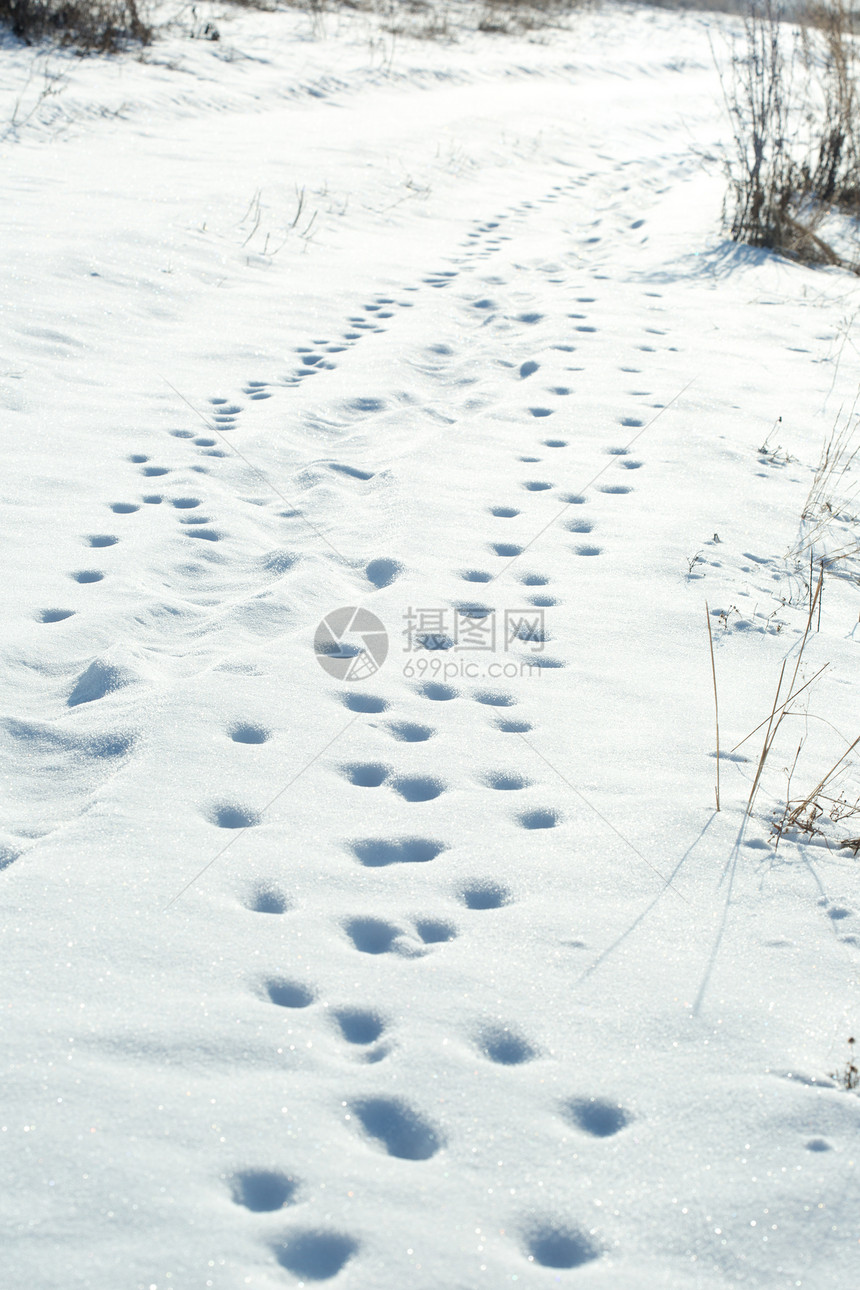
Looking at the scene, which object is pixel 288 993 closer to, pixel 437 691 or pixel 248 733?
pixel 248 733

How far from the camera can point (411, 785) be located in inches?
95.7

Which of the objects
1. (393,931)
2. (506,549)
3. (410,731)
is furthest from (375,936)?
(506,549)

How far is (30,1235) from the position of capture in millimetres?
1406

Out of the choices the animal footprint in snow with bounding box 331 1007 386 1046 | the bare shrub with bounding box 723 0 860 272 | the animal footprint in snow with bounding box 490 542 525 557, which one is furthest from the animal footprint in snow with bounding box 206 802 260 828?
the bare shrub with bounding box 723 0 860 272

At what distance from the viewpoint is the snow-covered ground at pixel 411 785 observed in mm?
1507

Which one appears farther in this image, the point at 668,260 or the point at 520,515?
the point at 668,260

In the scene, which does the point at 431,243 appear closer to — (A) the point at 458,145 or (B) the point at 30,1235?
(A) the point at 458,145

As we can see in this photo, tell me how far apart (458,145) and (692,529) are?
8.04 meters

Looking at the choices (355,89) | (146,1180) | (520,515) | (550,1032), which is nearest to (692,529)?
(520,515)

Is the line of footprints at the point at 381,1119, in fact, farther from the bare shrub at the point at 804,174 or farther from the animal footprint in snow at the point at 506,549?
the bare shrub at the point at 804,174

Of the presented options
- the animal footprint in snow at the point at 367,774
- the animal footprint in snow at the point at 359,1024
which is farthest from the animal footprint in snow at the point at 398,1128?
the animal footprint in snow at the point at 367,774

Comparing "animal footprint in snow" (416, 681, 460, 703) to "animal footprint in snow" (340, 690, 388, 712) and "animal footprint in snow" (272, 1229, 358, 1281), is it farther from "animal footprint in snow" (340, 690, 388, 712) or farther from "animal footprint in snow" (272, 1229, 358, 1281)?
"animal footprint in snow" (272, 1229, 358, 1281)

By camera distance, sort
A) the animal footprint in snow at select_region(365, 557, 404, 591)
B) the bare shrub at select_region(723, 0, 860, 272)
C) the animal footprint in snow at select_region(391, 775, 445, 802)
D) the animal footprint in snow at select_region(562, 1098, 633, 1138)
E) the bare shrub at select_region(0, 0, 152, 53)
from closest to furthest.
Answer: the animal footprint in snow at select_region(562, 1098, 633, 1138) < the animal footprint in snow at select_region(391, 775, 445, 802) < the animal footprint in snow at select_region(365, 557, 404, 591) < the bare shrub at select_region(723, 0, 860, 272) < the bare shrub at select_region(0, 0, 152, 53)

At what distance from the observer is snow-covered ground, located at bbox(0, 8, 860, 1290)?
1.51 meters
